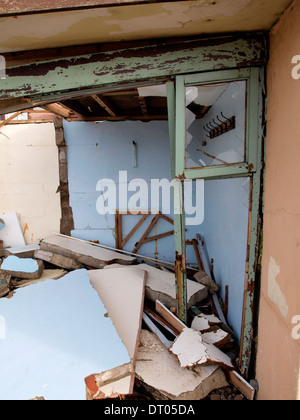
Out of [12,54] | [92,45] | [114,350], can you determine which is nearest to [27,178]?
[12,54]

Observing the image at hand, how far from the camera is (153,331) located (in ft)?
9.09

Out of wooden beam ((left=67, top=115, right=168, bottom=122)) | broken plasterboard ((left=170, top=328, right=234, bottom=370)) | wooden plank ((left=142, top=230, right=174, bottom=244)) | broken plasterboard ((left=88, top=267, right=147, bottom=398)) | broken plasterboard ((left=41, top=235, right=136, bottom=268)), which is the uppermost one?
wooden beam ((left=67, top=115, right=168, bottom=122))

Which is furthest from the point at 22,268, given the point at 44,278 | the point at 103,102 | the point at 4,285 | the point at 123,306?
the point at 103,102

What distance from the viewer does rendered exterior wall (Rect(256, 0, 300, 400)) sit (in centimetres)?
147

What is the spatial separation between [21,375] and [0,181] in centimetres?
435

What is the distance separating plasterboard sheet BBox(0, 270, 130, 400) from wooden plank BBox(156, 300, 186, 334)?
71 cm

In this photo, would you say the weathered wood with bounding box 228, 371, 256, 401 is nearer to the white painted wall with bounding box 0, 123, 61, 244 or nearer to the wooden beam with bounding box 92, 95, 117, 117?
the wooden beam with bounding box 92, 95, 117, 117

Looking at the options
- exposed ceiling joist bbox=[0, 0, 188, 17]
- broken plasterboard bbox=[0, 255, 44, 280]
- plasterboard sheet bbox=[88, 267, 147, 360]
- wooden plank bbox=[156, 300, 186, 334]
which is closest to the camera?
exposed ceiling joist bbox=[0, 0, 188, 17]

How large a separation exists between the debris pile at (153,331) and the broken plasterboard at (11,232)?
614 millimetres

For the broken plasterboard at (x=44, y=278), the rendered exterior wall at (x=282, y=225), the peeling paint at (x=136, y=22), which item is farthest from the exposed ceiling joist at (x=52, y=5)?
the broken plasterboard at (x=44, y=278)

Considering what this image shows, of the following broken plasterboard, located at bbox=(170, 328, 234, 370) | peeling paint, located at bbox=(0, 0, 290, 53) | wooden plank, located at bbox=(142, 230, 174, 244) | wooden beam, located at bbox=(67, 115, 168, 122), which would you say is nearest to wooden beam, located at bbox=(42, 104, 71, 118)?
wooden beam, located at bbox=(67, 115, 168, 122)

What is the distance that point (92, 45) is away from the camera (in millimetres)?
1887

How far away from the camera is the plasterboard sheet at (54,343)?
5.61 ft
